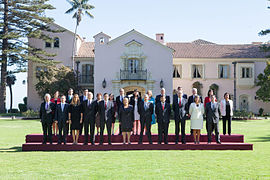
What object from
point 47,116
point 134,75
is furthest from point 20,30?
point 47,116

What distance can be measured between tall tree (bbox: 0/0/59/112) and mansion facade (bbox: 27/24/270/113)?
88.4 inches

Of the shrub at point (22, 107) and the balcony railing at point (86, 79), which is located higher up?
the balcony railing at point (86, 79)

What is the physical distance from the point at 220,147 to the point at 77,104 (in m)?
5.25

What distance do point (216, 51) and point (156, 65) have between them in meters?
9.26

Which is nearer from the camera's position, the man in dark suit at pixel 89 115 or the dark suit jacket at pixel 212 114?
the man in dark suit at pixel 89 115

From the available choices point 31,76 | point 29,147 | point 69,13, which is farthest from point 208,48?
point 29,147

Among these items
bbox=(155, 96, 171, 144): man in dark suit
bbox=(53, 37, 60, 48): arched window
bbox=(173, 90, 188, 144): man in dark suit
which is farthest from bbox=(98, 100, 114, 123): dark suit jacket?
bbox=(53, 37, 60, 48): arched window

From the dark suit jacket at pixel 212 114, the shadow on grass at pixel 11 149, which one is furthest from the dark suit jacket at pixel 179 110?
the shadow on grass at pixel 11 149

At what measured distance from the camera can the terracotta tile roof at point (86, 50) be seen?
1516 inches

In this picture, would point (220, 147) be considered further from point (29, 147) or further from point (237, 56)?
point (237, 56)

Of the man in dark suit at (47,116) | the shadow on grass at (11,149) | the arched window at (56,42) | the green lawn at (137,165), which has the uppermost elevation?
the arched window at (56,42)

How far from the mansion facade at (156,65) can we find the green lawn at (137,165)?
894 inches

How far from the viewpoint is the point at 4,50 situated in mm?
33594

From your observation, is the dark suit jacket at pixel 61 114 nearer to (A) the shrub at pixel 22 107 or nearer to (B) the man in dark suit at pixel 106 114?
(B) the man in dark suit at pixel 106 114
